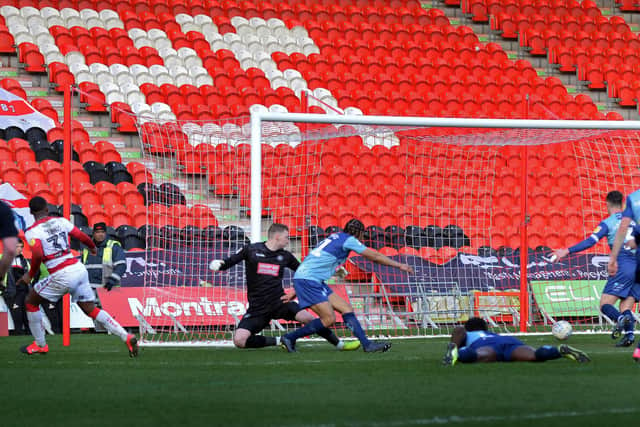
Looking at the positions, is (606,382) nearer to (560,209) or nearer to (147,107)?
(560,209)

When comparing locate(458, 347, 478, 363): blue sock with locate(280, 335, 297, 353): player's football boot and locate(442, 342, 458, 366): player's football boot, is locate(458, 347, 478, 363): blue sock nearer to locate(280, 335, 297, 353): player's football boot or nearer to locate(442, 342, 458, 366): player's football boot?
locate(442, 342, 458, 366): player's football boot

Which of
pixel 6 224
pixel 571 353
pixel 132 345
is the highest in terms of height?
pixel 6 224

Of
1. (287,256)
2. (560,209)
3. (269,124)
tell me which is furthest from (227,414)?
(560,209)

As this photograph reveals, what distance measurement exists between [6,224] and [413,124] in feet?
26.7

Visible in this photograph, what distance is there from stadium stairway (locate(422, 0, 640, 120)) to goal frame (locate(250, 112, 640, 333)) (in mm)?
12723

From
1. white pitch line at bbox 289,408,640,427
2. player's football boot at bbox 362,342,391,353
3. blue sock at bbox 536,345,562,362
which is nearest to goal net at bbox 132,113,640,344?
player's football boot at bbox 362,342,391,353

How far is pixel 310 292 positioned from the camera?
12672 millimetres

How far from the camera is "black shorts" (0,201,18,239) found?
844cm

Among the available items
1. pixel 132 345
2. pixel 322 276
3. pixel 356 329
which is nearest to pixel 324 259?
pixel 322 276

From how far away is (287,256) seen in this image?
13.1m

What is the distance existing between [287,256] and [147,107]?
1133cm

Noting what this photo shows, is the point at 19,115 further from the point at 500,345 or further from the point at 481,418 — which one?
the point at 481,418

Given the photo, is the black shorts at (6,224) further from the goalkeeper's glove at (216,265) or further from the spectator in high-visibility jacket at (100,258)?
the spectator in high-visibility jacket at (100,258)

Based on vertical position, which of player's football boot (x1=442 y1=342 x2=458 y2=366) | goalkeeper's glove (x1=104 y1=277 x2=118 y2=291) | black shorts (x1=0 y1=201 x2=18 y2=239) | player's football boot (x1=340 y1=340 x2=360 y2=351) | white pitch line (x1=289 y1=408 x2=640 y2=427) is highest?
black shorts (x1=0 y1=201 x2=18 y2=239)
